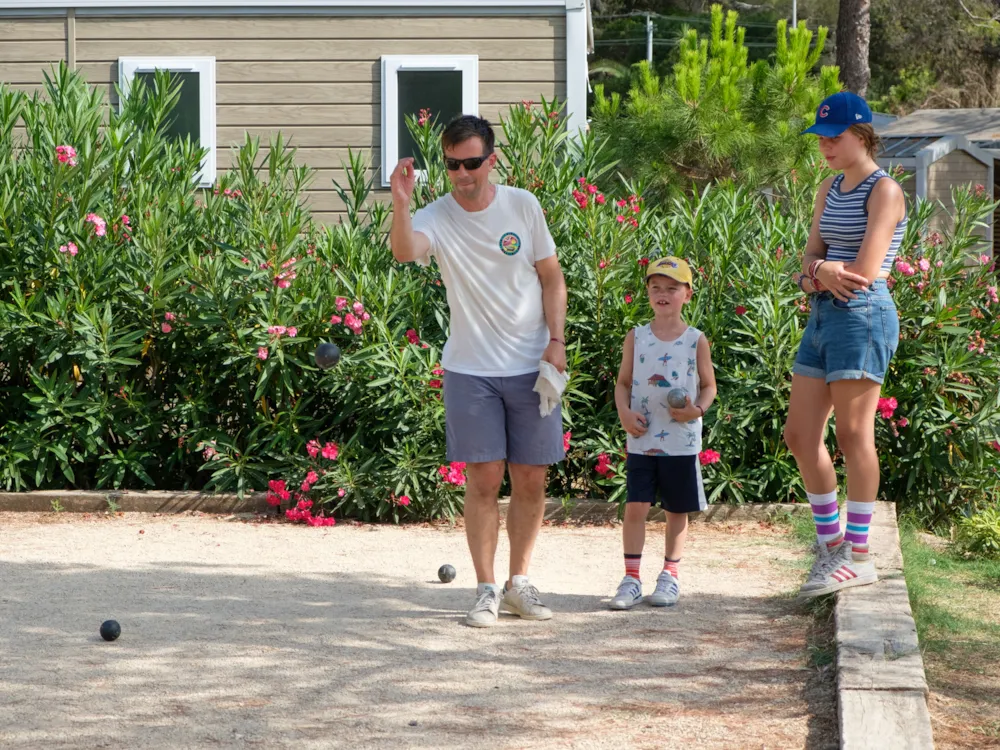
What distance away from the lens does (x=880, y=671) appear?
13.0 ft

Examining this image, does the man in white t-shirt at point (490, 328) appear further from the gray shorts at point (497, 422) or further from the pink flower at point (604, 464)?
the pink flower at point (604, 464)

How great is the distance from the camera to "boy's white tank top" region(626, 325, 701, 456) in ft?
17.7

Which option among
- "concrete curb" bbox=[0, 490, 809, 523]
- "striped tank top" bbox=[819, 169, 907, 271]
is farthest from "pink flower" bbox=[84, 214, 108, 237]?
"striped tank top" bbox=[819, 169, 907, 271]

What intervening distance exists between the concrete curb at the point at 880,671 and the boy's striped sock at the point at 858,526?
14cm

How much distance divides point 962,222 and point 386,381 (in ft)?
11.2

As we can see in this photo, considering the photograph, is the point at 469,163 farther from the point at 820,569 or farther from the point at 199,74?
the point at 199,74

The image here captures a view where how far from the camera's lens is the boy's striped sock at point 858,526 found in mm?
5039

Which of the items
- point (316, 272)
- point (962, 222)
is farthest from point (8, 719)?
point (962, 222)

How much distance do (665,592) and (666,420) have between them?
2.29ft

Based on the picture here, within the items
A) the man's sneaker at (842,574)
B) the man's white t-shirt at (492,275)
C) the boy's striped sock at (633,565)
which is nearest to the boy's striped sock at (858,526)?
the man's sneaker at (842,574)

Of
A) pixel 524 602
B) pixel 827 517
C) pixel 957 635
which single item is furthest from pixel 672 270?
pixel 957 635

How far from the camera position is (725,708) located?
3.95m

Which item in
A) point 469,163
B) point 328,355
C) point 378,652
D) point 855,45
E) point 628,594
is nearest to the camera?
point 378,652

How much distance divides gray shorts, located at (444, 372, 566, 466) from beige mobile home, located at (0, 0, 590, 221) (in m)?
7.33
